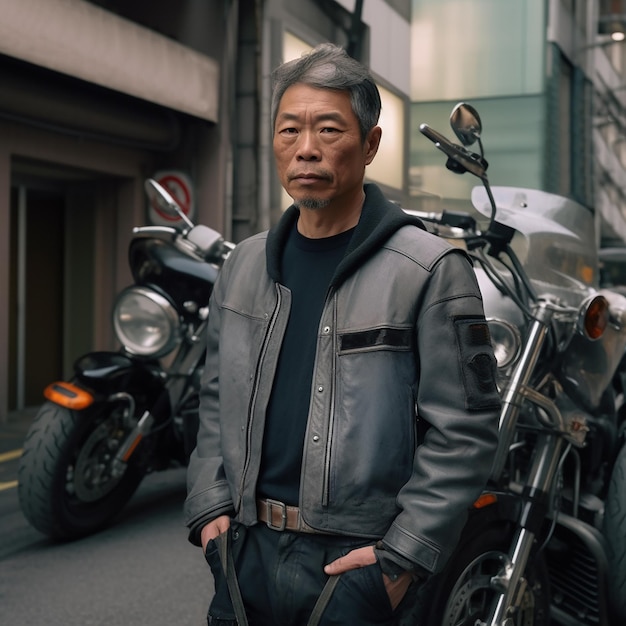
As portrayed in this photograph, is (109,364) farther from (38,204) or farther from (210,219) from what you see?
(210,219)

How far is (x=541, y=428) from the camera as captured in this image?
274 cm

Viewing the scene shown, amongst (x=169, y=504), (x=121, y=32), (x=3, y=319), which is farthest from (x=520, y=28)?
(x=169, y=504)

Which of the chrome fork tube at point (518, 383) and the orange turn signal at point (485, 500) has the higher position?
the chrome fork tube at point (518, 383)

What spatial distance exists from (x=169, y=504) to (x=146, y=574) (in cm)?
116

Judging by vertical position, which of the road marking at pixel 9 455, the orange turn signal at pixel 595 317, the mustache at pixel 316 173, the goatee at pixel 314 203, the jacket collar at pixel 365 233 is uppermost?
the mustache at pixel 316 173

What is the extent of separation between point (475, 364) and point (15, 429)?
6964 mm

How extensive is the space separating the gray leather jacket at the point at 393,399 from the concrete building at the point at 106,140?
651 cm

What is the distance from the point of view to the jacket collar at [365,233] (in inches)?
68.2

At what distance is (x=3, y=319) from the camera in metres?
8.23

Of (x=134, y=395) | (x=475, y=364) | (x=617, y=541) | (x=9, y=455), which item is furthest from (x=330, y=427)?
(x=9, y=455)

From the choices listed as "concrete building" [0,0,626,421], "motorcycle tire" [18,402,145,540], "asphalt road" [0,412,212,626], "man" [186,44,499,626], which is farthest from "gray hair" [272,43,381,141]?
"concrete building" [0,0,626,421]

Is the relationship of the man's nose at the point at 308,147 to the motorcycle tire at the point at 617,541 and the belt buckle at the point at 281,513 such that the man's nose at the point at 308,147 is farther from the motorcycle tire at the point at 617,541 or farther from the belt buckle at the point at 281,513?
the motorcycle tire at the point at 617,541

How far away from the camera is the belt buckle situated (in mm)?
1724

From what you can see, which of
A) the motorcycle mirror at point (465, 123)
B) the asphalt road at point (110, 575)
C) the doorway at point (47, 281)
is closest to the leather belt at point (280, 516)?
the motorcycle mirror at point (465, 123)
